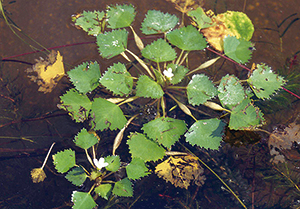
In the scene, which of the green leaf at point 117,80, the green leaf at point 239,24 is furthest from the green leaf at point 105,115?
the green leaf at point 239,24

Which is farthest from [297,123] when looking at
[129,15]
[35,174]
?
[35,174]

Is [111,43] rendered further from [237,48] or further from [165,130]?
[237,48]

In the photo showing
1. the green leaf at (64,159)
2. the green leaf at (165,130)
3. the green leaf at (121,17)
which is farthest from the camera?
the green leaf at (121,17)

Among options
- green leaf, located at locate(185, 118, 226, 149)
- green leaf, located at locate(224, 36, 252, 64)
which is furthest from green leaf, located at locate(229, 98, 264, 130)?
green leaf, located at locate(224, 36, 252, 64)

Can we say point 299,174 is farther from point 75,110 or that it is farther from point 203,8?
point 75,110

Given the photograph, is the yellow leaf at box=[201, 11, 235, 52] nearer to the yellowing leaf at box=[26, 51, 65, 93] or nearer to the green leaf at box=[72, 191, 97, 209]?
the yellowing leaf at box=[26, 51, 65, 93]

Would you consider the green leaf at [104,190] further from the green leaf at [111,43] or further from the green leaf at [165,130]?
the green leaf at [111,43]
